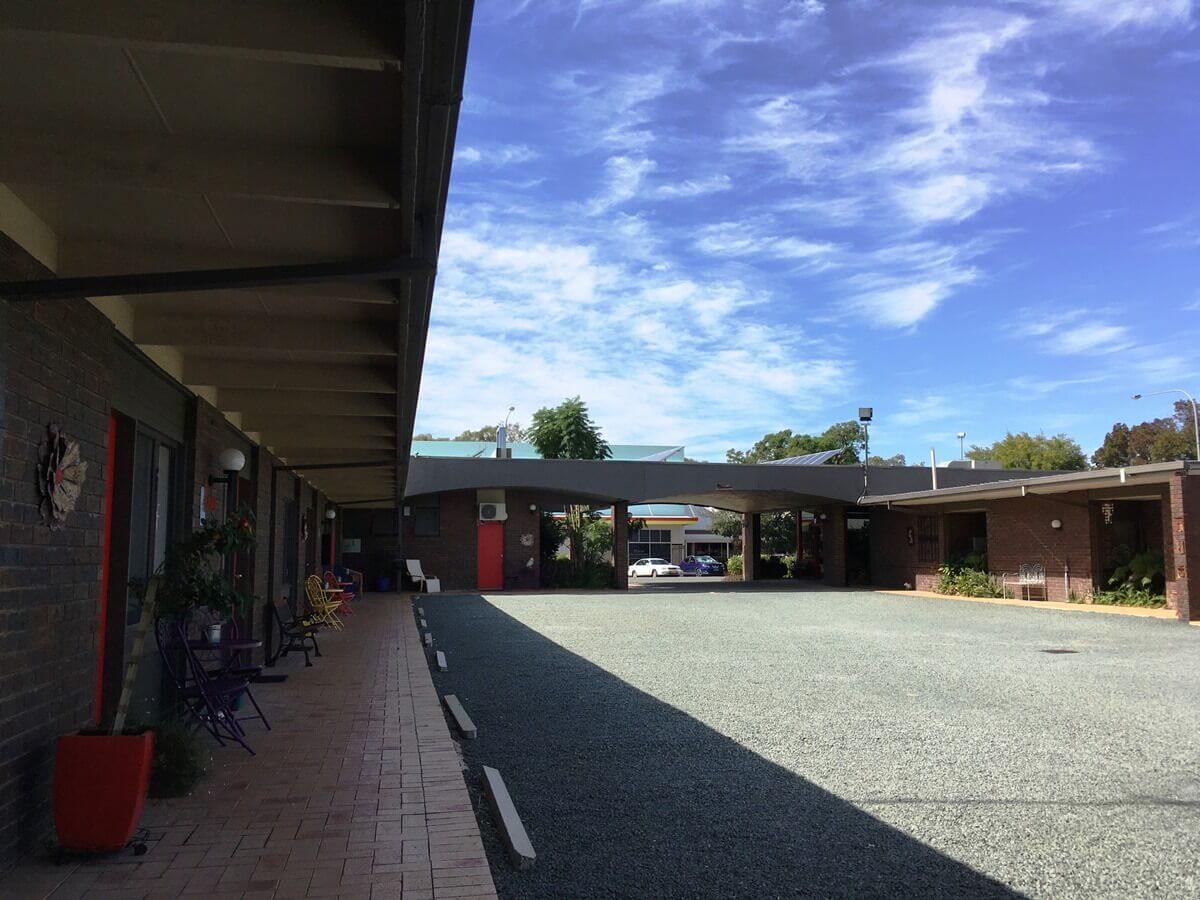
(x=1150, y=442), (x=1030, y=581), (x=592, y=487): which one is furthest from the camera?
(x=1150, y=442)

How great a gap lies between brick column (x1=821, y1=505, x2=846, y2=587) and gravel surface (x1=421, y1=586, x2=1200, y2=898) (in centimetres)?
1720

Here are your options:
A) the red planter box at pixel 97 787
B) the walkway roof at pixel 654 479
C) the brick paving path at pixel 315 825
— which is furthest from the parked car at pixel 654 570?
the red planter box at pixel 97 787

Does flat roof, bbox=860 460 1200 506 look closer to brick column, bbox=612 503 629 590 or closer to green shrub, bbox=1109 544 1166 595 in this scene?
green shrub, bbox=1109 544 1166 595

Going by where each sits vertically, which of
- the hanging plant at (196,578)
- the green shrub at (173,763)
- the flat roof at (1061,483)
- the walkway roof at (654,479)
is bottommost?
the green shrub at (173,763)

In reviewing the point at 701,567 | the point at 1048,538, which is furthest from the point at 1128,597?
the point at 701,567

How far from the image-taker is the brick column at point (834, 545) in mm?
31016

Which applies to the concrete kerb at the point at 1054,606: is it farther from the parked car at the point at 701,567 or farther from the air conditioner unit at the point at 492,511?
the parked car at the point at 701,567

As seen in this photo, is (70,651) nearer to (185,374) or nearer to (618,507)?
(185,374)

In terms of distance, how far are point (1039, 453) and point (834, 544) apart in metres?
35.0

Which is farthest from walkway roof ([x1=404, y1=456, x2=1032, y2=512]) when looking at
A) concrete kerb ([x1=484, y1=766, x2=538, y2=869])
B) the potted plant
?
the potted plant

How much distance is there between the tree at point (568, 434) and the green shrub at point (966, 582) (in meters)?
16.9

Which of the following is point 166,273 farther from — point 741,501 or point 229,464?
point 741,501

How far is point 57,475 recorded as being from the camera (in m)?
4.27

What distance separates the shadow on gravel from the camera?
4113mm
